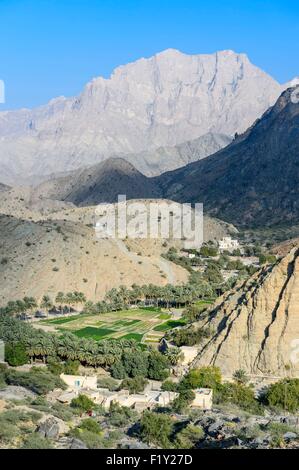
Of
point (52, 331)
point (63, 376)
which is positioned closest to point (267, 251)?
point (52, 331)

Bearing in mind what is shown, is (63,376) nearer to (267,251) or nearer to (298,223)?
(267,251)

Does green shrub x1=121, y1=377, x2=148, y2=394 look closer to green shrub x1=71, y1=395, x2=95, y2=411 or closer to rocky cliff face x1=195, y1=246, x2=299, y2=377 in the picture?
rocky cliff face x1=195, y1=246, x2=299, y2=377

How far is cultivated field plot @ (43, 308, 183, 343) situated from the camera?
54.4 meters

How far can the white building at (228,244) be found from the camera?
10719 centimetres

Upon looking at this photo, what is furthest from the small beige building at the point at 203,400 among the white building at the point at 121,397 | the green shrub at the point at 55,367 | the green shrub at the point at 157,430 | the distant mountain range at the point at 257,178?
the distant mountain range at the point at 257,178

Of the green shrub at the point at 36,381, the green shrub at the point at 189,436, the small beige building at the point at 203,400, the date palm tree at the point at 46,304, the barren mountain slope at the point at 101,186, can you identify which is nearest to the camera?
the green shrub at the point at 189,436

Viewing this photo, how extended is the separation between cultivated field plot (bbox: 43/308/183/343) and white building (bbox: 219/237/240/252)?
1699 inches

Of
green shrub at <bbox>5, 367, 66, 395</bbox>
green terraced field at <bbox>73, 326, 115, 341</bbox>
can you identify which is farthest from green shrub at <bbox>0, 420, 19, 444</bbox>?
green terraced field at <bbox>73, 326, 115, 341</bbox>

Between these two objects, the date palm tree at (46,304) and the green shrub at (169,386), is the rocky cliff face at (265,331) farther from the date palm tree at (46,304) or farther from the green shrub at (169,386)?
the date palm tree at (46,304)

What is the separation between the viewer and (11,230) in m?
82.9

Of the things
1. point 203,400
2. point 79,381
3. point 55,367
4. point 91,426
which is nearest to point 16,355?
point 55,367

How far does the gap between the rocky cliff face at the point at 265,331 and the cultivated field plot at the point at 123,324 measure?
1029cm

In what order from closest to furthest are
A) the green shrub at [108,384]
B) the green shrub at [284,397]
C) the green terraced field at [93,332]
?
1. the green shrub at [284,397]
2. the green shrub at [108,384]
3. the green terraced field at [93,332]

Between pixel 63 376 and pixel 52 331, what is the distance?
1638 centimetres
